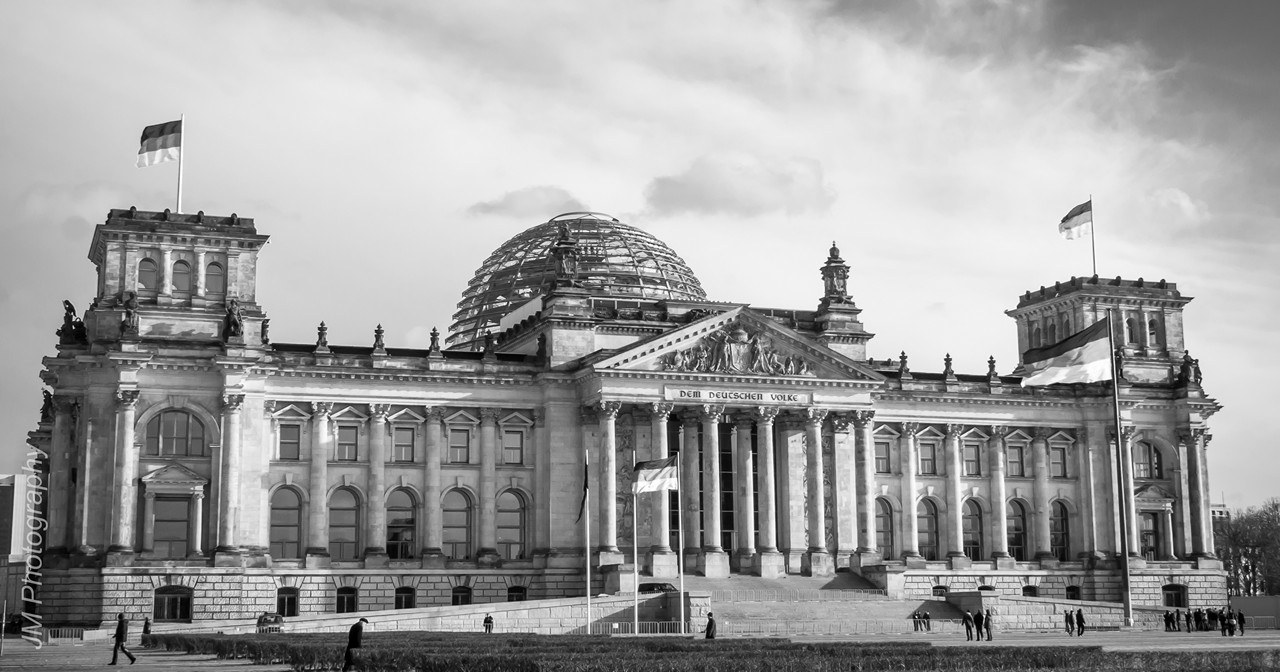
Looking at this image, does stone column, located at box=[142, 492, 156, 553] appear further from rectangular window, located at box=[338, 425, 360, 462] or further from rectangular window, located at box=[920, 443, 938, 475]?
rectangular window, located at box=[920, 443, 938, 475]

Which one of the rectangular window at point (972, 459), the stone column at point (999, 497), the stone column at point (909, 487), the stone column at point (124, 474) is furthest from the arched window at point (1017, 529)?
the stone column at point (124, 474)

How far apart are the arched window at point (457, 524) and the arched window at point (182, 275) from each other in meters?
17.2

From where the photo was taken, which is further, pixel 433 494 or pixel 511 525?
pixel 511 525

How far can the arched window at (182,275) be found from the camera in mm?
81562

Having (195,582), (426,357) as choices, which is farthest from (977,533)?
(195,582)

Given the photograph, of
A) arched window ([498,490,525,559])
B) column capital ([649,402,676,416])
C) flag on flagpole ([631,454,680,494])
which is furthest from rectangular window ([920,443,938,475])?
flag on flagpole ([631,454,680,494])

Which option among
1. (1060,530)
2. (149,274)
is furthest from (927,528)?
(149,274)

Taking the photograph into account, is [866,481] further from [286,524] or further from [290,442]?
[286,524]

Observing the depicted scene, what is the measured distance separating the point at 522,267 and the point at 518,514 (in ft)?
74.9

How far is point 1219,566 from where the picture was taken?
325 feet

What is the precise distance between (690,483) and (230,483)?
24122mm

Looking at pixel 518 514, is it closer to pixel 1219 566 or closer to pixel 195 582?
pixel 195 582

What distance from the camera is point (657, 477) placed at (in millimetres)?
73688

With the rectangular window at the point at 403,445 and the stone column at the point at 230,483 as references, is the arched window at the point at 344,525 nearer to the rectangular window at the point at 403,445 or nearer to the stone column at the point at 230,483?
the rectangular window at the point at 403,445
